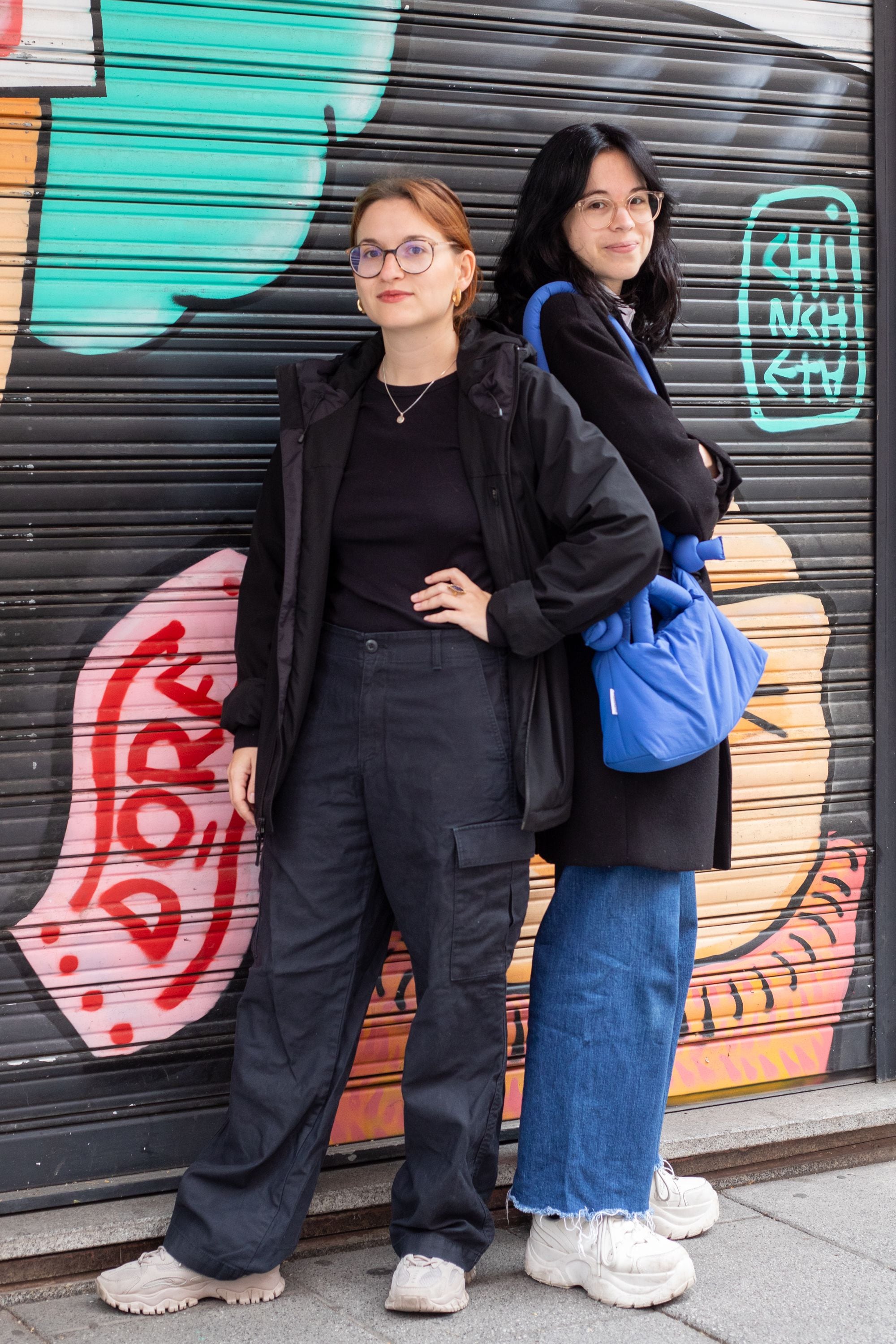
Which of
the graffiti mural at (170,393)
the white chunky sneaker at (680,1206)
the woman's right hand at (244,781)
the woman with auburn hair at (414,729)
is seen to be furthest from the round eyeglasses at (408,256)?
the white chunky sneaker at (680,1206)

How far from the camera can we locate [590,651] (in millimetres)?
2840

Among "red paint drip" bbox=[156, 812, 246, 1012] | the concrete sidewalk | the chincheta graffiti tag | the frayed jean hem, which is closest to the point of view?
the concrete sidewalk

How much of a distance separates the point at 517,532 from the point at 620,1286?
156cm

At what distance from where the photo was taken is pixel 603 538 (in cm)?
260

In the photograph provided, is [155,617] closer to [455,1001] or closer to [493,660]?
[493,660]

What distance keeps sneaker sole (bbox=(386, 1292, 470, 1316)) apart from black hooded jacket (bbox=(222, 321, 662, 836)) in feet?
3.14

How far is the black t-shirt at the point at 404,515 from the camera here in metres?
2.70

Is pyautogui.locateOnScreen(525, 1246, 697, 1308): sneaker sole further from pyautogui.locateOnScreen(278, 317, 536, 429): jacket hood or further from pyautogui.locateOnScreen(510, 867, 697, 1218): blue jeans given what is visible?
pyautogui.locateOnScreen(278, 317, 536, 429): jacket hood

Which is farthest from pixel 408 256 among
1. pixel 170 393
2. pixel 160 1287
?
pixel 160 1287

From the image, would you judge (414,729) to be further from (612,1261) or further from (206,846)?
(612,1261)

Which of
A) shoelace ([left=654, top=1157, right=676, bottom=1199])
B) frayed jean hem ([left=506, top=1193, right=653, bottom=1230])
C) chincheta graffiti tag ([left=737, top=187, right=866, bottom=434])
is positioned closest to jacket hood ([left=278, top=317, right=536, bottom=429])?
chincheta graffiti tag ([left=737, top=187, right=866, bottom=434])

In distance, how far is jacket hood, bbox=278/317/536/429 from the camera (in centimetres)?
270

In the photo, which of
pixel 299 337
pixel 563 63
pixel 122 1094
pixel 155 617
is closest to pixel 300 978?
pixel 122 1094

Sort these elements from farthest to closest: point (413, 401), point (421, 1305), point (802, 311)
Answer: point (802, 311) < point (413, 401) < point (421, 1305)
